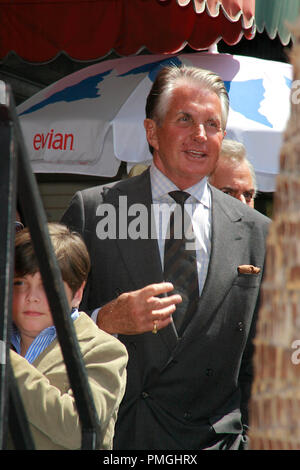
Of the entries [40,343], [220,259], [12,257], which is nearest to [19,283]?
[40,343]

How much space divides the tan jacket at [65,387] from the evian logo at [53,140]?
3.47 meters

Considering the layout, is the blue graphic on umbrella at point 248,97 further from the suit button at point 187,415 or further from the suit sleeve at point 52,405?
the suit sleeve at point 52,405

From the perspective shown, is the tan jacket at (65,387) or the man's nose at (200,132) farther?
the man's nose at (200,132)

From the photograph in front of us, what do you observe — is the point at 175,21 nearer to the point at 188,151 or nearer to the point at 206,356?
the point at 188,151

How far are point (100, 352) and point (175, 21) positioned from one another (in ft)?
12.6

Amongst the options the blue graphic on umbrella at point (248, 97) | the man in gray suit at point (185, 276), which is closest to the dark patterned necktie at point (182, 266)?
the man in gray suit at point (185, 276)

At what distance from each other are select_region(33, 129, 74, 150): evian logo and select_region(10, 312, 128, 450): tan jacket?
11.4ft

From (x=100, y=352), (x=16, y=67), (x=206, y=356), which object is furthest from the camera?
(x=16, y=67)

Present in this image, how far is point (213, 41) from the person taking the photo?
5.65 m

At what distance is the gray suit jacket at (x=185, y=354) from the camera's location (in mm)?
2771

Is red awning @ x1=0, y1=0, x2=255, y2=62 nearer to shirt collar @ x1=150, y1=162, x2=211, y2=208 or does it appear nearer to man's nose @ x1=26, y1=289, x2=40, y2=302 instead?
shirt collar @ x1=150, y1=162, x2=211, y2=208

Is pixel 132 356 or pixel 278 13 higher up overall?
pixel 278 13

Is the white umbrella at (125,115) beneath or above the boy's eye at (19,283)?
above
